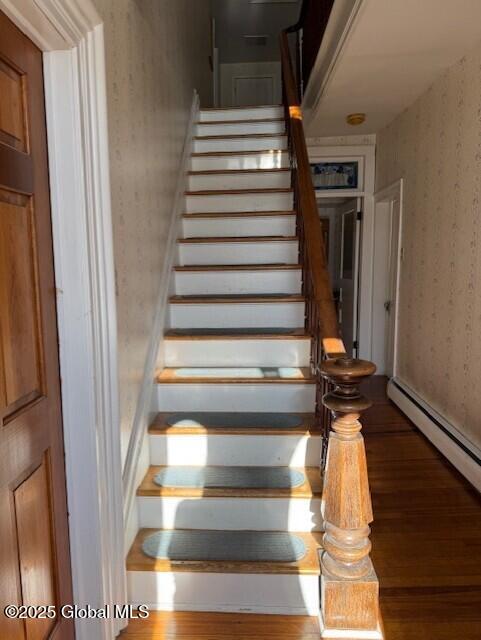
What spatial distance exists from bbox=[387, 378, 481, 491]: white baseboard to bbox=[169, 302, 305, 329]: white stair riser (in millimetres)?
1175

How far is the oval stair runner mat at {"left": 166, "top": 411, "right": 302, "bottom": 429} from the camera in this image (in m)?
2.15

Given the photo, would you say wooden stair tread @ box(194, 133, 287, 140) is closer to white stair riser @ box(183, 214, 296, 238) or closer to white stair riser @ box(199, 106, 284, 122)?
white stair riser @ box(199, 106, 284, 122)

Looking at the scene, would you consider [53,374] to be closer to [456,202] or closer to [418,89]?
[456,202]

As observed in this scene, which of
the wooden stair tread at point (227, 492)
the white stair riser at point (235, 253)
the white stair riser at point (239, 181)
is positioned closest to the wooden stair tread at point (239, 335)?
the white stair riser at point (235, 253)

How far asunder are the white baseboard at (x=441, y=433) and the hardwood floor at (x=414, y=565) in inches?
2.5

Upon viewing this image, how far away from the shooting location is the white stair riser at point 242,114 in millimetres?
4242

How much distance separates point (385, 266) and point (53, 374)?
13.2 ft

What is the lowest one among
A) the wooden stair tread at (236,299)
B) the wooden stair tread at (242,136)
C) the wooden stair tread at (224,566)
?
the wooden stair tread at (224,566)

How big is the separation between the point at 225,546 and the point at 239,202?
239cm

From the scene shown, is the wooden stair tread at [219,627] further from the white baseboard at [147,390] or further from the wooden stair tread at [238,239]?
the wooden stair tread at [238,239]

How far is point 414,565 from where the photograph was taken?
1.92 metres

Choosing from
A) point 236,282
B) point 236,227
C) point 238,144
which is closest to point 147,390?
point 236,282

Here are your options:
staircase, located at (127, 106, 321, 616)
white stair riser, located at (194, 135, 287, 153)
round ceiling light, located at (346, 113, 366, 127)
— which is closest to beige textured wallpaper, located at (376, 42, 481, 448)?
round ceiling light, located at (346, 113, 366, 127)

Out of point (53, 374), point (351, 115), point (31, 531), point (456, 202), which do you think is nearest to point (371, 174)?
point (351, 115)
